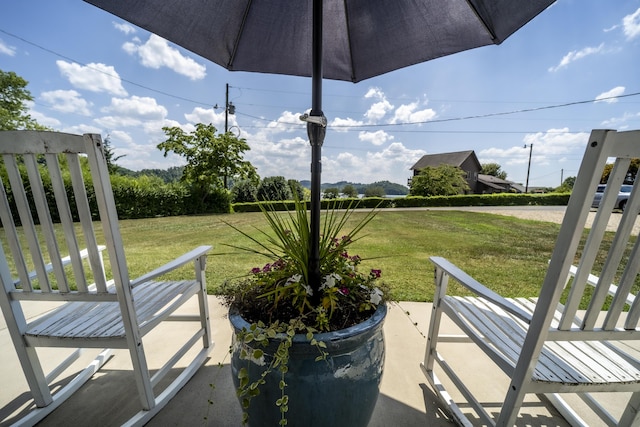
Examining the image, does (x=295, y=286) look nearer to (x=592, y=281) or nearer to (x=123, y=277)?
(x=123, y=277)

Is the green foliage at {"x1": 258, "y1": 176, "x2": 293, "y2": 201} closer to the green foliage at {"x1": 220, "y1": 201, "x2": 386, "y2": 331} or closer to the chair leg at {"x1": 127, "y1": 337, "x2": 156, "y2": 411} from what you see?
the green foliage at {"x1": 220, "y1": 201, "x2": 386, "y2": 331}

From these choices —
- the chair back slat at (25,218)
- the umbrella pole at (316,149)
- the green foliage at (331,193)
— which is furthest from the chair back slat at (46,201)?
the green foliage at (331,193)

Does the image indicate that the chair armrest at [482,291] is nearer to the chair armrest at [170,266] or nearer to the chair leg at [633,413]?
the chair leg at [633,413]

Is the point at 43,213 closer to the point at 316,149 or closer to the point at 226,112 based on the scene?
the point at 316,149

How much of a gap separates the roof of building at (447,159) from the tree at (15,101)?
28.3 meters

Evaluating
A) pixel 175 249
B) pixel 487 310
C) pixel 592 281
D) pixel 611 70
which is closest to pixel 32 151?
pixel 487 310

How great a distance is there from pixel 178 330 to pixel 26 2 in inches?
241

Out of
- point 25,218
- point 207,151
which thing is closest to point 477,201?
point 207,151

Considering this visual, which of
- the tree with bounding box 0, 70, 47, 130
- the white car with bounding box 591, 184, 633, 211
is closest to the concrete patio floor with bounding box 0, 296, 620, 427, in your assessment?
the white car with bounding box 591, 184, 633, 211

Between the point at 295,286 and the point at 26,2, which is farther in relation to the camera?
the point at 26,2

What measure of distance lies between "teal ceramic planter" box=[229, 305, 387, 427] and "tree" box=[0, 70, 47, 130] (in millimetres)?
16910

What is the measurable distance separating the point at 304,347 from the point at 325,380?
14 centimetres

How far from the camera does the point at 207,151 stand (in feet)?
37.2

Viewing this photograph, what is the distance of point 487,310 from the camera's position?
1.29 m
